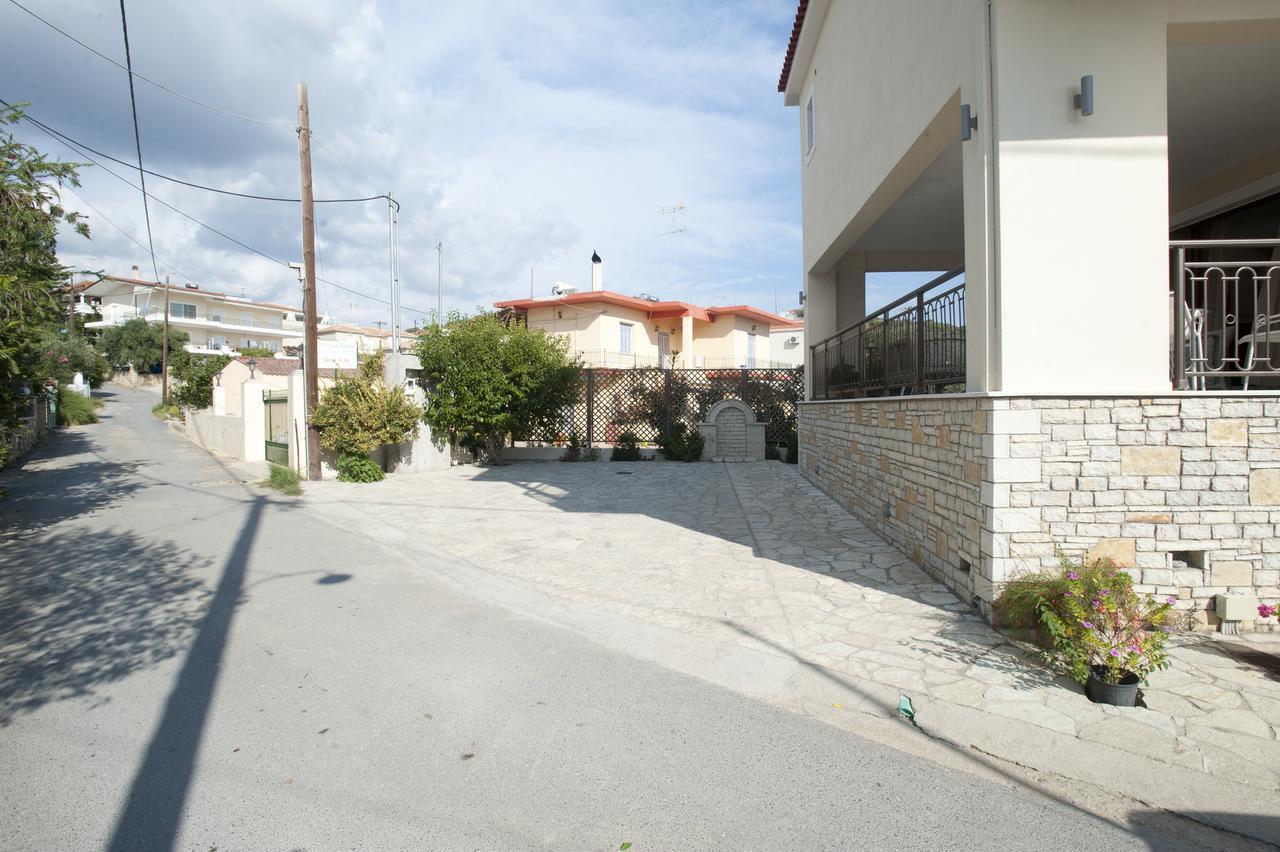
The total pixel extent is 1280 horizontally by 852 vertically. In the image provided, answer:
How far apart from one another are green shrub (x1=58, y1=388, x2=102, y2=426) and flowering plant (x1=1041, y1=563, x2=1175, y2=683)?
3395 centimetres

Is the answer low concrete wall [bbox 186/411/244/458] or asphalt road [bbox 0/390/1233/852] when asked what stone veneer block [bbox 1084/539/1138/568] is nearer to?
asphalt road [bbox 0/390/1233/852]

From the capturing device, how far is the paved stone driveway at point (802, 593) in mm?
3584

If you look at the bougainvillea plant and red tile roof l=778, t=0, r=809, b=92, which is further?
red tile roof l=778, t=0, r=809, b=92

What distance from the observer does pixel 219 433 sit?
838 inches

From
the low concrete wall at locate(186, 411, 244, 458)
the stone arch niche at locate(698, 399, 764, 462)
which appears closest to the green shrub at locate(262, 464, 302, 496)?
the low concrete wall at locate(186, 411, 244, 458)

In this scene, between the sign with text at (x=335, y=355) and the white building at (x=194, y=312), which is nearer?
the sign with text at (x=335, y=355)

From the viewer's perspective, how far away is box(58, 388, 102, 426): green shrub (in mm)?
27688

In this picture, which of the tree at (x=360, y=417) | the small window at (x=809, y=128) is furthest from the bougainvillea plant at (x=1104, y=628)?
the tree at (x=360, y=417)

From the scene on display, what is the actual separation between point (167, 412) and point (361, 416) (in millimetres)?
27114

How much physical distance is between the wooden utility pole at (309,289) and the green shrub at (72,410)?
20238 millimetres

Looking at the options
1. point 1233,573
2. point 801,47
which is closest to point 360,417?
point 801,47

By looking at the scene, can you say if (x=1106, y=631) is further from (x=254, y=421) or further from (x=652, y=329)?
(x=652, y=329)

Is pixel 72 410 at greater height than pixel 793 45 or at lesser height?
lesser

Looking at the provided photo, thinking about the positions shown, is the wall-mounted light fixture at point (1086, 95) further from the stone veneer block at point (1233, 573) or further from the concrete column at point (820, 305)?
the concrete column at point (820, 305)
